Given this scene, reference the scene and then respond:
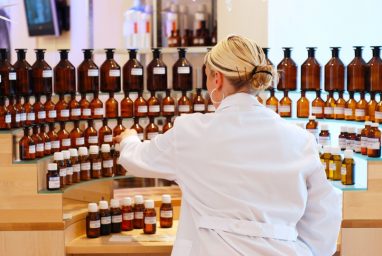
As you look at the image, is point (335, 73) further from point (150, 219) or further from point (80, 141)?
point (80, 141)

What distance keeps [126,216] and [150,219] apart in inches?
6.1

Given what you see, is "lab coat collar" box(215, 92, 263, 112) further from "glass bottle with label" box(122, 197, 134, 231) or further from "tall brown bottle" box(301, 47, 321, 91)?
"glass bottle with label" box(122, 197, 134, 231)

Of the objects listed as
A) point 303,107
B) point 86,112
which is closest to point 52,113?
point 86,112

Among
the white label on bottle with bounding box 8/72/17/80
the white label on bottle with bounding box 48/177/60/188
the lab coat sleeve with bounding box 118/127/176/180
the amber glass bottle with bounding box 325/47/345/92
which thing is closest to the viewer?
the lab coat sleeve with bounding box 118/127/176/180

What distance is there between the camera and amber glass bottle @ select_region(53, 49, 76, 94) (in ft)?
11.7

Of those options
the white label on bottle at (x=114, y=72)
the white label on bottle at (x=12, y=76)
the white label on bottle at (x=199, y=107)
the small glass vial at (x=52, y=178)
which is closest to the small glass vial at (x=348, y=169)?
the white label on bottle at (x=199, y=107)

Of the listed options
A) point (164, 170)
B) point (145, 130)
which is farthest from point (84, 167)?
point (164, 170)

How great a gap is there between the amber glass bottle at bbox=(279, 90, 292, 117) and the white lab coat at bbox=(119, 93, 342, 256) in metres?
1.47

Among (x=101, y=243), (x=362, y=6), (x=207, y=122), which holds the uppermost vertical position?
(x=362, y=6)

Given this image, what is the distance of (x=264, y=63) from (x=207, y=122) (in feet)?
0.88

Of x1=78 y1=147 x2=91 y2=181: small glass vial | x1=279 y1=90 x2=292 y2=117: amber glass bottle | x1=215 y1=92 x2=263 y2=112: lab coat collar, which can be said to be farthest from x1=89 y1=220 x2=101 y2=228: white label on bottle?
x1=215 y1=92 x2=263 y2=112: lab coat collar

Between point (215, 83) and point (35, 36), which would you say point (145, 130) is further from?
point (35, 36)

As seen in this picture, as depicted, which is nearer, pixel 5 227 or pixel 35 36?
pixel 5 227

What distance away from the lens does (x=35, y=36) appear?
6715mm
